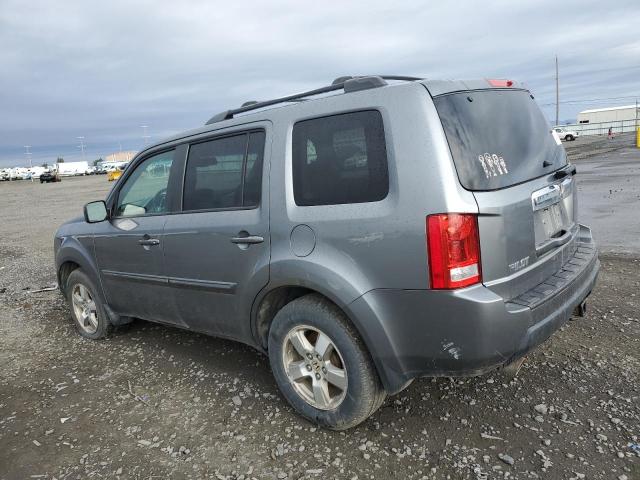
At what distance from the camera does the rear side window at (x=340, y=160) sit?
264 centimetres

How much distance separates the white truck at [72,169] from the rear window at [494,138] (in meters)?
93.3

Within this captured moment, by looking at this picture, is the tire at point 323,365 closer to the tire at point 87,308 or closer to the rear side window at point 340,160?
the rear side window at point 340,160

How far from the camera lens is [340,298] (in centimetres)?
269

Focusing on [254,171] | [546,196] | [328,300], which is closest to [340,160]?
[254,171]

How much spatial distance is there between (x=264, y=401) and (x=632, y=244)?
17.8 ft

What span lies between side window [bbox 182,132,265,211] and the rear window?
4.06 feet

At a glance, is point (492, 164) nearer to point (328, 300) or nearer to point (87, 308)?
point (328, 300)

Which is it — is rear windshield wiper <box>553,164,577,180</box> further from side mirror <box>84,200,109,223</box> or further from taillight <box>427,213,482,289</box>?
side mirror <box>84,200,109,223</box>

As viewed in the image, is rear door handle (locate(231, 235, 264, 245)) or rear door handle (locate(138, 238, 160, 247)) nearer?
rear door handle (locate(231, 235, 264, 245))

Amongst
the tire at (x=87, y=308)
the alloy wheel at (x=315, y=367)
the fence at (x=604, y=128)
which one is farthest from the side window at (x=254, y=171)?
the fence at (x=604, y=128)

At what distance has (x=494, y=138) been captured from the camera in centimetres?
270

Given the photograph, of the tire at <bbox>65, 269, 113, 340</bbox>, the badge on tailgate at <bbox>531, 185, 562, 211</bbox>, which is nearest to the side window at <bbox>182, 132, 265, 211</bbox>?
the badge on tailgate at <bbox>531, 185, 562, 211</bbox>

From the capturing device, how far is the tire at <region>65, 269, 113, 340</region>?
473 centimetres

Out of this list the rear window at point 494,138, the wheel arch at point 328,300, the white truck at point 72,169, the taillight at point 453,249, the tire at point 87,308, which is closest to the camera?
the taillight at point 453,249
